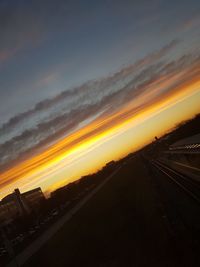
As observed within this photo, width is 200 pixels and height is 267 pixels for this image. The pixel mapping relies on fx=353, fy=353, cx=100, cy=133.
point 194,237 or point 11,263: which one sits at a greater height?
point 11,263

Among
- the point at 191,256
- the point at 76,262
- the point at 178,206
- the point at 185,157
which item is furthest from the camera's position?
the point at 185,157

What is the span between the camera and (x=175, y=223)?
42.9 feet

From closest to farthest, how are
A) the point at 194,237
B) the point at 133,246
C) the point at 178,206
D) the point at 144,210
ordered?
1. the point at 194,237
2. the point at 133,246
3. the point at 178,206
4. the point at 144,210

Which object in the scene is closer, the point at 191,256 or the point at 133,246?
the point at 191,256

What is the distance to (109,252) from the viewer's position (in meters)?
13.4

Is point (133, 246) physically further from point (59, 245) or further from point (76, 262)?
point (59, 245)

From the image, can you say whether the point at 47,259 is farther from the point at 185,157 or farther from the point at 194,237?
the point at 185,157

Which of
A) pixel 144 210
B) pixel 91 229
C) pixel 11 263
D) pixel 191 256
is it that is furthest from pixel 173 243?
pixel 11 263

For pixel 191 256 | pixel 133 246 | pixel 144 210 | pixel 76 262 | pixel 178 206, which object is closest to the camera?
pixel 191 256

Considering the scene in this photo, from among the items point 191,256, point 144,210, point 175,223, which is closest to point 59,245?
point 144,210

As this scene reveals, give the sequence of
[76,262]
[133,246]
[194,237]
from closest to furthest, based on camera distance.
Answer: [194,237], [133,246], [76,262]

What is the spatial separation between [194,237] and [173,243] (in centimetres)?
67

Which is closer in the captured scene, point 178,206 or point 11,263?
point 178,206

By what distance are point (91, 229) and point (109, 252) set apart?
673 cm
